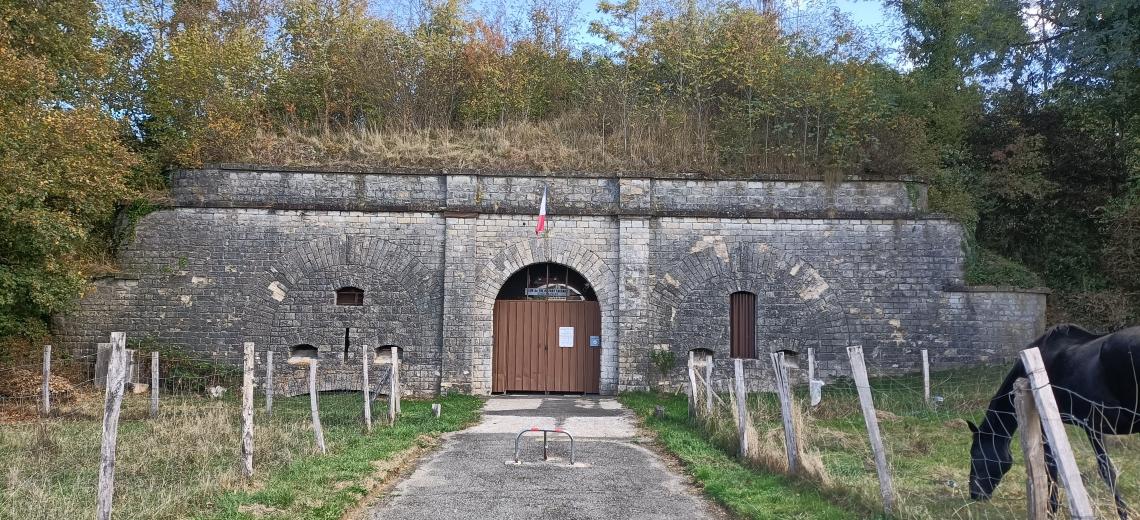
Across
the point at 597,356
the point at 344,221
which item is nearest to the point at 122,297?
the point at 344,221

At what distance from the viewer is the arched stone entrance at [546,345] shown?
58.9 feet

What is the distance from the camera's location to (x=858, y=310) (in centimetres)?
1742


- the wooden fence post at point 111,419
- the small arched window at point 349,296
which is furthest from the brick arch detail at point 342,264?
the wooden fence post at point 111,419

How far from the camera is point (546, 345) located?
18000 mm

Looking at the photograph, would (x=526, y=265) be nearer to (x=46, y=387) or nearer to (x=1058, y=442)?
Result: (x=46, y=387)

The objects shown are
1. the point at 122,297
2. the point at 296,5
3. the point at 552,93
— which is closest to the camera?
the point at 122,297

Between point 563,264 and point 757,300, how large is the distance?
14.1 ft

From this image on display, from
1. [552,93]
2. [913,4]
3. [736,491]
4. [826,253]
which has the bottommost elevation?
[736,491]

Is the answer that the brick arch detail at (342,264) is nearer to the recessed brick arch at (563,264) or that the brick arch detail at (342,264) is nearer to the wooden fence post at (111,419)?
the recessed brick arch at (563,264)

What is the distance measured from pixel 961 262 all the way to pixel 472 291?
10542 millimetres

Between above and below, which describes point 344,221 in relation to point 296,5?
below

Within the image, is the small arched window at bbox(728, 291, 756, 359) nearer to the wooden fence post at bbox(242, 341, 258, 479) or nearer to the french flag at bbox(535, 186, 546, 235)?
the french flag at bbox(535, 186, 546, 235)

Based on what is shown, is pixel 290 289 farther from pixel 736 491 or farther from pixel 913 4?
pixel 913 4

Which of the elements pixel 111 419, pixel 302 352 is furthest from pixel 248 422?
pixel 302 352
